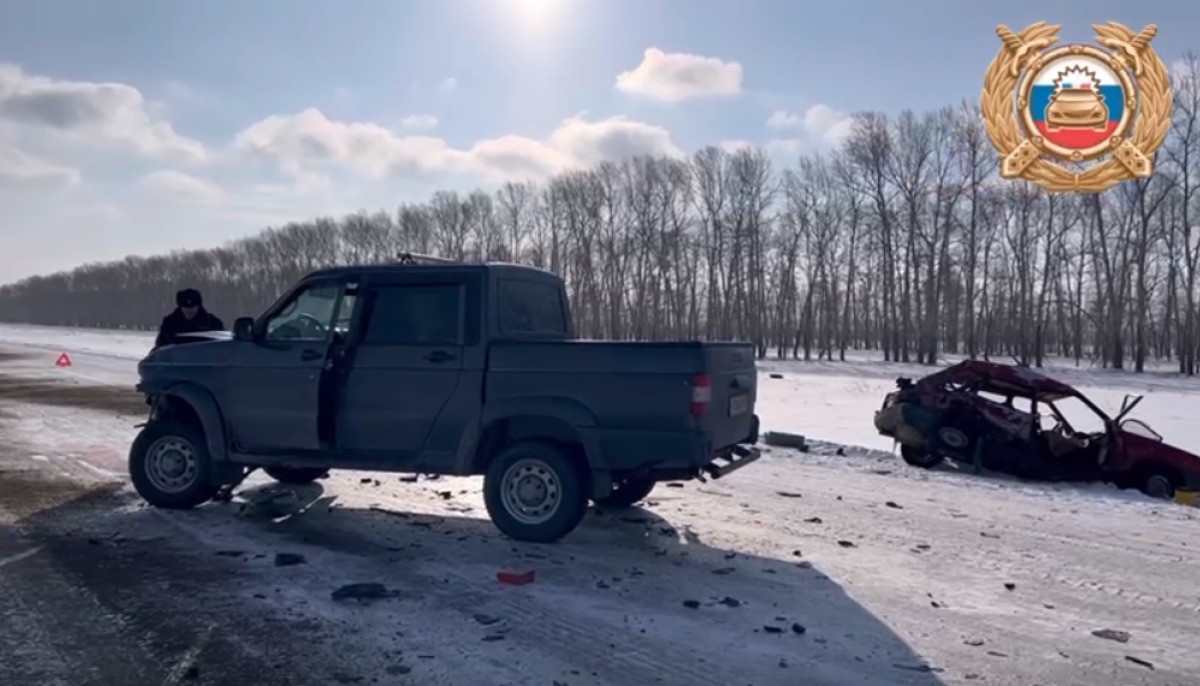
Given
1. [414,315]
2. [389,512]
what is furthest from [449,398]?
[389,512]

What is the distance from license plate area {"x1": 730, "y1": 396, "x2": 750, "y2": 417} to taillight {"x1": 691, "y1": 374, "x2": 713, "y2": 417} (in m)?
0.65

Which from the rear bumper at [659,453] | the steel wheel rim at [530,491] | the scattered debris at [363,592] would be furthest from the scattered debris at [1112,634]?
the scattered debris at [363,592]

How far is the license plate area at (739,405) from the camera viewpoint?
6.88 m

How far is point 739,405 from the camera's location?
23.2 ft

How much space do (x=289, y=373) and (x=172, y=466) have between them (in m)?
→ 1.58

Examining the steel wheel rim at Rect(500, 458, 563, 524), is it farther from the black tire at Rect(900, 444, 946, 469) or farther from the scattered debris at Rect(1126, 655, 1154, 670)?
the black tire at Rect(900, 444, 946, 469)

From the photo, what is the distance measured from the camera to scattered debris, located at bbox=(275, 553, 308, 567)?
19.9ft

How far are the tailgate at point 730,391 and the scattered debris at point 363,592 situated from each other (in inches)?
97.6

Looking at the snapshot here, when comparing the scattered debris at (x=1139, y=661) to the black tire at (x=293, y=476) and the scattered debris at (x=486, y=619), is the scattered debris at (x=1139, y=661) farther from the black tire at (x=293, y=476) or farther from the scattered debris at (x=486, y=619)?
the black tire at (x=293, y=476)

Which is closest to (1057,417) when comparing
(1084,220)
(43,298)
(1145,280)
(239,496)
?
(239,496)

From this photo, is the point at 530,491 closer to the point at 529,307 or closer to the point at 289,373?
the point at 529,307

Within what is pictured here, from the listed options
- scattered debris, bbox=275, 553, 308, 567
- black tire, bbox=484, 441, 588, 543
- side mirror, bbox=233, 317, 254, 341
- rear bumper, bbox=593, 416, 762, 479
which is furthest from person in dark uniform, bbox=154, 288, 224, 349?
rear bumper, bbox=593, 416, 762, 479

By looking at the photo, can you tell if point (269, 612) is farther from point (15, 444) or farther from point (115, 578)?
point (15, 444)

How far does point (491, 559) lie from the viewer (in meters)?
6.32
